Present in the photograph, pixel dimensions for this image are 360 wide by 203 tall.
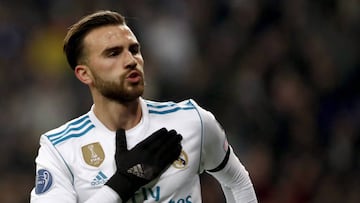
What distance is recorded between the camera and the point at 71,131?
17.7 feet

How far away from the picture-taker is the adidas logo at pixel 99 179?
5215 mm

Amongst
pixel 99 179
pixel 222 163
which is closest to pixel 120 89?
pixel 99 179

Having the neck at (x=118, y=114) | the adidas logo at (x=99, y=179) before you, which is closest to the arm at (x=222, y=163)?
the neck at (x=118, y=114)

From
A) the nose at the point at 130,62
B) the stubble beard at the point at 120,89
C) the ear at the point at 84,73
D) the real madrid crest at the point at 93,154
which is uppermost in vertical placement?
the nose at the point at 130,62

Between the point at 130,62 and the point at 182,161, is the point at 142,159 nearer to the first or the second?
the point at 182,161

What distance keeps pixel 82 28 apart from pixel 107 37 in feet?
0.50

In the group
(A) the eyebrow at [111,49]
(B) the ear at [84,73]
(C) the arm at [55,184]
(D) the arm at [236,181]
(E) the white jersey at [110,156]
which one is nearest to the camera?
(C) the arm at [55,184]

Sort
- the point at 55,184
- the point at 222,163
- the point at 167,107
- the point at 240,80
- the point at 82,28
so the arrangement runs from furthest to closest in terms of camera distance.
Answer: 1. the point at 240,80
2. the point at 222,163
3. the point at 167,107
4. the point at 82,28
5. the point at 55,184

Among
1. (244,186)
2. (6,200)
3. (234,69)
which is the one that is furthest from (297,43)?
(244,186)

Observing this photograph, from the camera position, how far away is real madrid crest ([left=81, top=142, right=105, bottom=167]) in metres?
5.26

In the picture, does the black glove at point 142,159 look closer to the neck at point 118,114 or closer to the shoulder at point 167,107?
the neck at point 118,114

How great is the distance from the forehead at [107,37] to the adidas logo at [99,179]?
2.20 feet

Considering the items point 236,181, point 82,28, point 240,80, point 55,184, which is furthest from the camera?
point 240,80

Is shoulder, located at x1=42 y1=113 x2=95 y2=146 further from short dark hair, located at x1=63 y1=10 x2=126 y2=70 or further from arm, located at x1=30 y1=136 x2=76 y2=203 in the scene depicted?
short dark hair, located at x1=63 y1=10 x2=126 y2=70
